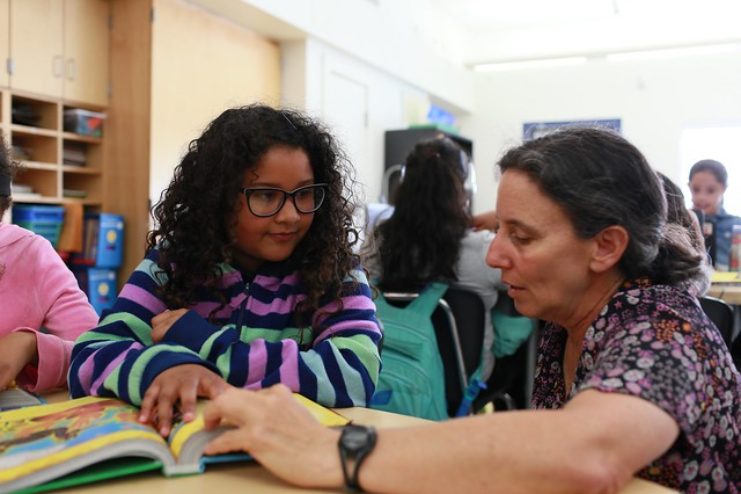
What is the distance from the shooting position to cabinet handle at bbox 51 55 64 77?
3.60m

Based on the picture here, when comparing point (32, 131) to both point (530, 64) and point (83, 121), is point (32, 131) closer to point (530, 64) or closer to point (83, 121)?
point (83, 121)

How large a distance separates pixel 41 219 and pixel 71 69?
808 millimetres

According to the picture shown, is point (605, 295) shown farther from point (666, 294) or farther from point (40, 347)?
point (40, 347)

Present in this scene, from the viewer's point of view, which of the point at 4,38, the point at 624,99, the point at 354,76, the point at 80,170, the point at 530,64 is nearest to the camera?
the point at 4,38

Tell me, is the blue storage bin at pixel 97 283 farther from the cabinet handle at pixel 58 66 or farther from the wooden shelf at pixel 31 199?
the cabinet handle at pixel 58 66

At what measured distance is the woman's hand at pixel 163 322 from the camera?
1.04 m

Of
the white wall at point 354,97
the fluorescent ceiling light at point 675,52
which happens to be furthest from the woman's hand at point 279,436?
the fluorescent ceiling light at point 675,52

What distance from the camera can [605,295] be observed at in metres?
0.97

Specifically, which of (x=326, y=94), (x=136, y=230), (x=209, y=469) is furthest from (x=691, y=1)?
(x=209, y=469)

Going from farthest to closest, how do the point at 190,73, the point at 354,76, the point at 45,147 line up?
the point at 354,76 < the point at 190,73 < the point at 45,147

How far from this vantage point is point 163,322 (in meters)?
1.05

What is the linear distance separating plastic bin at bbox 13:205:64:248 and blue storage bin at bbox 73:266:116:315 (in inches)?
8.7

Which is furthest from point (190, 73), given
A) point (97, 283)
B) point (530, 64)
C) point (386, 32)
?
point (530, 64)

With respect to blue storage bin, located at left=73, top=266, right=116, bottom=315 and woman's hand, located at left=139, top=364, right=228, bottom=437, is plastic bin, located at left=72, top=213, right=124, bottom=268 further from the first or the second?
woman's hand, located at left=139, top=364, right=228, bottom=437
